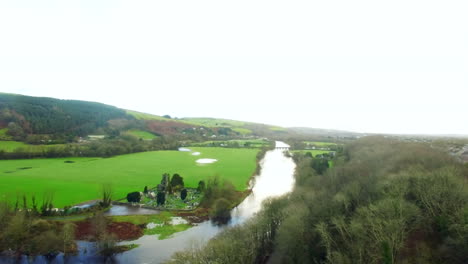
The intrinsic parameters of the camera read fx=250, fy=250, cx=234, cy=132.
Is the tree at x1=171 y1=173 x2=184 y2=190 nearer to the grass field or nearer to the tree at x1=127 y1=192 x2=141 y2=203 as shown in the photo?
the tree at x1=127 y1=192 x2=141 y2=203

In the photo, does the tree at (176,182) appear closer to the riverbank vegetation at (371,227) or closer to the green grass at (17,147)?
the riverbank vegetation at (371,227)

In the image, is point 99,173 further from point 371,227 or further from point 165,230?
point 371,227

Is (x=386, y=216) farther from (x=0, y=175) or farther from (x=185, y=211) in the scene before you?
(x=0, y=175)

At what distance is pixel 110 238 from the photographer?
29188mm

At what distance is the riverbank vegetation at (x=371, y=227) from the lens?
16938 millimetres

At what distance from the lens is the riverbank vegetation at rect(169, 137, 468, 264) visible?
55.6 ft

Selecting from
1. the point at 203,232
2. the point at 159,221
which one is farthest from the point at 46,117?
the point at 203,232

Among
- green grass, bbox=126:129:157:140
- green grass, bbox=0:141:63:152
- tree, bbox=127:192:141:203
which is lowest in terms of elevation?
tree, bbox=127:192:141:203

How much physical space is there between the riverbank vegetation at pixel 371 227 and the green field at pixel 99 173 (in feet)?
95.6

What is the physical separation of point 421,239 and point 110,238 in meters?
30.7

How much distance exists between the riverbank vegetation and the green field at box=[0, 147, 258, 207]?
29.2m

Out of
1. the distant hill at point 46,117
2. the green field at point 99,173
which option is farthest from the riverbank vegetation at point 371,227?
the distant hill at point 46,117

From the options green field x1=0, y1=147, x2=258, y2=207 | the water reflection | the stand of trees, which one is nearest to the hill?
green field x1=0, y1=147, x2=258, y2=207

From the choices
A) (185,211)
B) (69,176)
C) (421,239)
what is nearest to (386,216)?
(421,239)
